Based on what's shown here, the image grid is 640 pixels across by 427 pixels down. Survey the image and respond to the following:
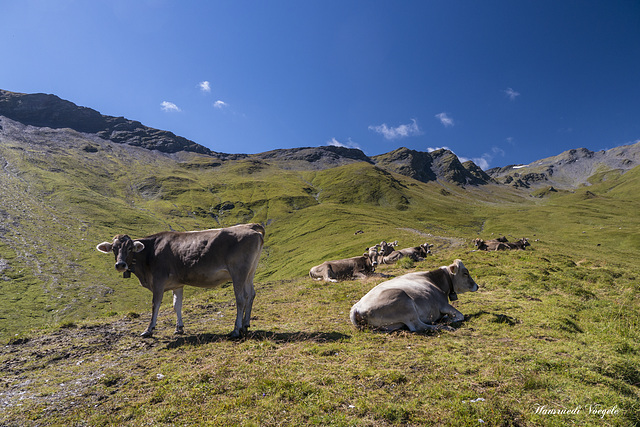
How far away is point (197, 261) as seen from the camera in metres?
10.6

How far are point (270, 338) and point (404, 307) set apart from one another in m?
4.47

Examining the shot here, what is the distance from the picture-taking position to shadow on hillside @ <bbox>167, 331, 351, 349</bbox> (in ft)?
31.3

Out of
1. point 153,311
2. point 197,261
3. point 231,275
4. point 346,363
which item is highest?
point 197,261

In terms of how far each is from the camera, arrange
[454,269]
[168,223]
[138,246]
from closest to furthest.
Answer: [138,246], [454,269], [168,223]

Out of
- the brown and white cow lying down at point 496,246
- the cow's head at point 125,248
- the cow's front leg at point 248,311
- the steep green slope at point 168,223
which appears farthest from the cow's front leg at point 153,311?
the brown and white cow lying down at point 496,246

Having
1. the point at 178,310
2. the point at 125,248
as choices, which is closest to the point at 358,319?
the point at 178,310

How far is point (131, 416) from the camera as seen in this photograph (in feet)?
18.5

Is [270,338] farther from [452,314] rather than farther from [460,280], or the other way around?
[460,280]

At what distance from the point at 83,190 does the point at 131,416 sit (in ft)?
580

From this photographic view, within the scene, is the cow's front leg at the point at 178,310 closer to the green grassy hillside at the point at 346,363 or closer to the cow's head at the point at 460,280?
the green grassy hillside at the point at 346,363

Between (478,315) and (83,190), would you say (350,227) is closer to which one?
(478,315)

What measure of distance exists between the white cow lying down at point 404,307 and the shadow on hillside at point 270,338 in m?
1.11

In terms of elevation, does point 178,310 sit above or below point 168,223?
above

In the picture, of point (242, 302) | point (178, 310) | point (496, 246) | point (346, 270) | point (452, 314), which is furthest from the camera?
point (496, 246)
